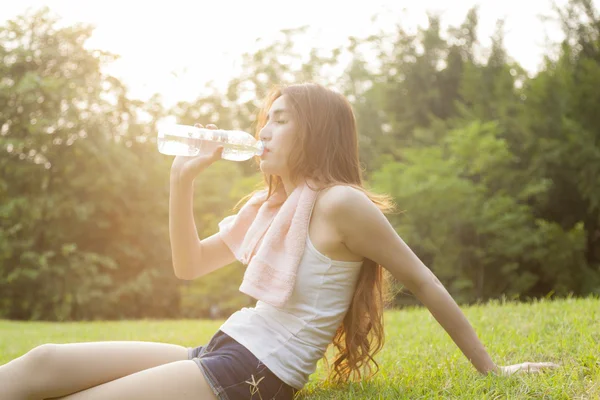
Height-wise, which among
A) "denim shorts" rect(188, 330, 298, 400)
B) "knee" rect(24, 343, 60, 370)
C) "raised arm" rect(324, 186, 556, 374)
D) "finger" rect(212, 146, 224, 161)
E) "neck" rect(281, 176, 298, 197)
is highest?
"finger" rect(212, 146, 224, 161)

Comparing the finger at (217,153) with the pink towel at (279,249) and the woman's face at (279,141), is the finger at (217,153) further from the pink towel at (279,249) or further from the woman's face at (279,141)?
the pink towel at (279,249)

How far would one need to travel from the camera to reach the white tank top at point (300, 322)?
7.79 feet

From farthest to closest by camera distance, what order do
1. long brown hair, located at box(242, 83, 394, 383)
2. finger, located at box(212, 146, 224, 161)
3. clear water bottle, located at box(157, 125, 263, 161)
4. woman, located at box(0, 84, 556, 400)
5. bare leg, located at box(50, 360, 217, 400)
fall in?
1. clear water bottle, located at box(157, 125, 263, 161)
2. finger, located at box(212, 146, 224, 161)
3. long brown hair, located at box(242, 83, 394, 383)
4. woman, located at box(0, 84, 556, 400)
5. bare leg, located at box(50, 360, 217, 400)

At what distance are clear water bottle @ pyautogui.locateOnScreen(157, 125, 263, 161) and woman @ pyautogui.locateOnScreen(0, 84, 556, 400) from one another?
0.21 m

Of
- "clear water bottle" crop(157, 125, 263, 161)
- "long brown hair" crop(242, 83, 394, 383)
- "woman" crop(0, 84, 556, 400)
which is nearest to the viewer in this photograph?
"woman" crop(0, 84, 556, 400)

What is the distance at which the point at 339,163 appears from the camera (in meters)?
2.65

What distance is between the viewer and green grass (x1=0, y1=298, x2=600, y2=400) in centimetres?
238

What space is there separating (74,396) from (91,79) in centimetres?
1740

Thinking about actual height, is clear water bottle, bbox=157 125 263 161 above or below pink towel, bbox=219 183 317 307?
above

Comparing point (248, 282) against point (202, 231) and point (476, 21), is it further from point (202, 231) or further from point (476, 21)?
point (476, 21)

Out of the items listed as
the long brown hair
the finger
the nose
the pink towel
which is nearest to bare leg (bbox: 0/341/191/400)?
the pink towel

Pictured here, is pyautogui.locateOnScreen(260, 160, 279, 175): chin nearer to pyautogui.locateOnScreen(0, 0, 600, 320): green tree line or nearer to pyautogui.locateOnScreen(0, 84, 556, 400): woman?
pyautogui.locateOnScreen(0, 84, 556, 400): woman

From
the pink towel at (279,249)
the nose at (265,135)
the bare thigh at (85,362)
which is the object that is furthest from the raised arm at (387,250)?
the bare thigh at (85,362)

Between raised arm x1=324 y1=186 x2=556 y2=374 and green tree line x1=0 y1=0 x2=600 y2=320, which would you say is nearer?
raised arm x1=324 y1=186 x2=556 y2=374
